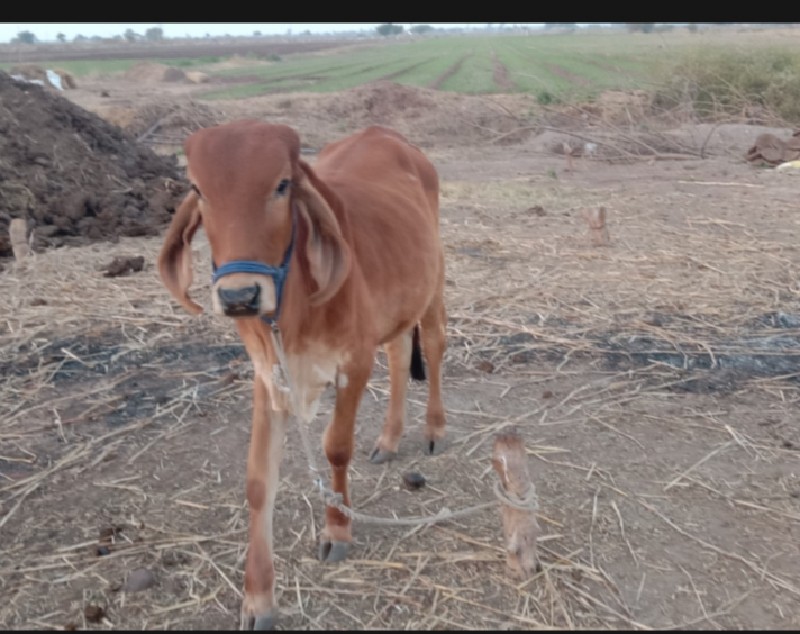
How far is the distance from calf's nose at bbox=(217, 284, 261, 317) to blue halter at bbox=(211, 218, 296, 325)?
0.07m

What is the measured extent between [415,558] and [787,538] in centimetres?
173

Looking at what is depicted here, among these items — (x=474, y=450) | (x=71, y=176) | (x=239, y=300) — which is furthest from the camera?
(x=71, y=176)

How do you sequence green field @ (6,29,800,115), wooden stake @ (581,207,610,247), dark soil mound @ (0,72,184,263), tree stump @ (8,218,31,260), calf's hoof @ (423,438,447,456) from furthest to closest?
green field @ (6,29,800,115), dark soil mound @ (0,72,184,263), wooden stake @ (581,207,610,247), tree stump @ (8,218,31,260), calf's hoof @ (423,438,447,456)

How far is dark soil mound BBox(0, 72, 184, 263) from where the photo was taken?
394 inches

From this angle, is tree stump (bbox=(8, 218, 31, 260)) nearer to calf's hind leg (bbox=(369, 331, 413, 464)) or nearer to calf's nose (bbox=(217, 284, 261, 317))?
calf's hind leg (bbox=(369, 331, 413, 464))

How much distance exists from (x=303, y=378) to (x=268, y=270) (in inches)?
27.8

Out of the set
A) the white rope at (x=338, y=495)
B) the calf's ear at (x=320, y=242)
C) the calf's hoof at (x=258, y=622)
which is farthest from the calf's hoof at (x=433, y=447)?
the calf's ear at (x=320, y=242)

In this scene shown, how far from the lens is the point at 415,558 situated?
380 cm

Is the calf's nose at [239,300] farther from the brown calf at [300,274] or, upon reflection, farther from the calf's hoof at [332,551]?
the calf's hoof at [332,551]

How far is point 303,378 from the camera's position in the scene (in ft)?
11.3

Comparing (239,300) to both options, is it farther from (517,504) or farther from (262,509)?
(517,504)

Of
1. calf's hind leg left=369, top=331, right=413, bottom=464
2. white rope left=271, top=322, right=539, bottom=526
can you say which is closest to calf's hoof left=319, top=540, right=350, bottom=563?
white rope left=271, top=322, right=539, bottom=526

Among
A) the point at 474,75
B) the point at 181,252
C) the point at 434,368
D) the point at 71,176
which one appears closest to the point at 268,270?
the point at 181,252

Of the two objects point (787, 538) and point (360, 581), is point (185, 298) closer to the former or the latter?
point (360, 581)
